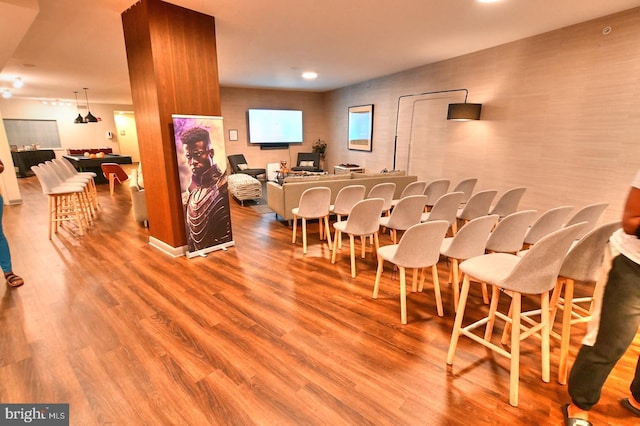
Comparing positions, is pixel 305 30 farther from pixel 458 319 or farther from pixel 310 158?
pixel 310 158

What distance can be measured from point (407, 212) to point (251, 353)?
79.7 inches

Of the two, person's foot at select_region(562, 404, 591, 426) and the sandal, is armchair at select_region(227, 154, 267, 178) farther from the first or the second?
person's foot at select_region(562, 404, 591, 426)

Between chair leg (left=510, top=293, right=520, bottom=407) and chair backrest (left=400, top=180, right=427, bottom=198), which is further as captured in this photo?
chair backrest (left=400, top=180, right=427, bottom=198)

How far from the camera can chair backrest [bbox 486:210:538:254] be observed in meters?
2.23

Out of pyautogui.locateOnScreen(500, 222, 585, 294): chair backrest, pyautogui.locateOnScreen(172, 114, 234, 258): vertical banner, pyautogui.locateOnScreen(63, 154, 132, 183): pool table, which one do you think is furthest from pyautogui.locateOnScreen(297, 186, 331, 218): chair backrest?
pyautogui.locateOnScreen(63, 154, 132, 183): pool table

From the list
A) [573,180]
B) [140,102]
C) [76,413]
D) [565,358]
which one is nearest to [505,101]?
[573,180]

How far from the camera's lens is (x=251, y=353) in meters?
2.06

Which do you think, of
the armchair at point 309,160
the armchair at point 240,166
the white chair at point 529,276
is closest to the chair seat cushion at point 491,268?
the white chair at point 529,276

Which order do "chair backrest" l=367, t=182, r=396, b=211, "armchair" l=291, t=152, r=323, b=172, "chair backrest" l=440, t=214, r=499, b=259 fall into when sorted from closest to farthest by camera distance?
"chair backrest" l=440, t=214, r=499, b=259 → "chair backrest" l=367, t=182, r=396, b=211 → "armchair" l=291, t=152, r=323, b=172

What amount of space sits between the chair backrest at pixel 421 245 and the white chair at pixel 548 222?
2.99 feet

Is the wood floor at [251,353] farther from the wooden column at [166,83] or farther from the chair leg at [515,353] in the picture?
the wooden column at [166,83]

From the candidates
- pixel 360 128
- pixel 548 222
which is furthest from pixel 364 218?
pixel 360 128

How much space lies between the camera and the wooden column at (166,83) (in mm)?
3166

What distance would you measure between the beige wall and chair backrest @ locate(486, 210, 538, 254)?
7.53ft
